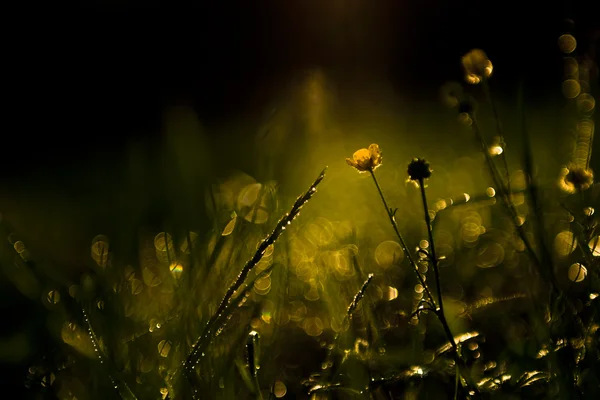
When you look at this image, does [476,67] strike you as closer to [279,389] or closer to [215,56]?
[279,389]

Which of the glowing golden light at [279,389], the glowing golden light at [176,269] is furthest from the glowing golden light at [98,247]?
the glowing golden light at [279,389]

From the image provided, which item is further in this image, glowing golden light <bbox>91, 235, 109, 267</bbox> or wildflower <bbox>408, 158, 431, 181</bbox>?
glowing golden light <bbox>91, 235, 109, 267</bbox>

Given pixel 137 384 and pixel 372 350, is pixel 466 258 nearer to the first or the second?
pixel 372 350

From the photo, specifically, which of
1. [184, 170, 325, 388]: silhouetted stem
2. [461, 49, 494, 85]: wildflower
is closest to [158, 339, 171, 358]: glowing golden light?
[184, 170, 325, 388]: silhouetted stem

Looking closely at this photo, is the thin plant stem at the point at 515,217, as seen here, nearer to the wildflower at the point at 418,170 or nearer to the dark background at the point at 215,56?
the wildflower at the point at 418,170

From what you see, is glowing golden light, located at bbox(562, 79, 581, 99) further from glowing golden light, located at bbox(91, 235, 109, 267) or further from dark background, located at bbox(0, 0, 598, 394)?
dark background, located at bbox(0, 0, 598, 394)

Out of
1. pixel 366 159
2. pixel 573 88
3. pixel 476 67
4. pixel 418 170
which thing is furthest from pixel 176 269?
pixel 573 88

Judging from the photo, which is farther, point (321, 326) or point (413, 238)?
point (413, 238)

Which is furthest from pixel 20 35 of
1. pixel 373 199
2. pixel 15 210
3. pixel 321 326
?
pixel 321 326
